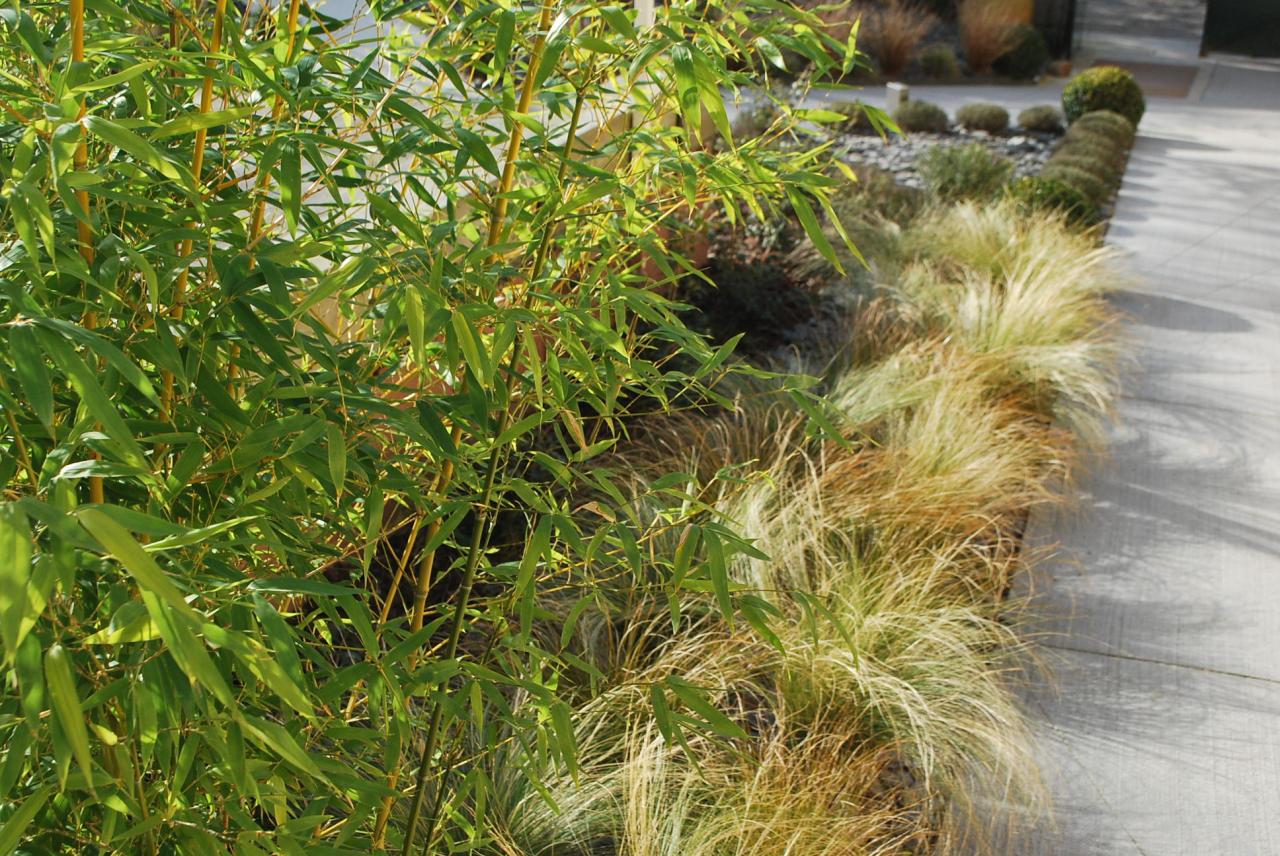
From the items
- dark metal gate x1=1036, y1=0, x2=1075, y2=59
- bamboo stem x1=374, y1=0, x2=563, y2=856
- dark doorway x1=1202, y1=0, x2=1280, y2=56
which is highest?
bamboo stem x1=374, y1=0, x2=563, y2=856

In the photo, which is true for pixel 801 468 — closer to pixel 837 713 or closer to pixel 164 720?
pixel 837 713

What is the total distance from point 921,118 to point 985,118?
0.51 meters

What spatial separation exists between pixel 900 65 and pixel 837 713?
11.2 m

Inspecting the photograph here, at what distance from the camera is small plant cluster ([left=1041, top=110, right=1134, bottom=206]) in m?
7.20

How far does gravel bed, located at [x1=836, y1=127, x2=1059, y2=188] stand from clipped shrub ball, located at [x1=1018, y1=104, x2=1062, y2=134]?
0.26 feet

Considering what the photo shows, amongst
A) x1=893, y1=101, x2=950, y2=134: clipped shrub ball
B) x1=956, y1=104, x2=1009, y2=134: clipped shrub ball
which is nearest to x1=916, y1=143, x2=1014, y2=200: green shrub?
x1=893, y1=101, x2=950, y2=134: clipped shrub ball

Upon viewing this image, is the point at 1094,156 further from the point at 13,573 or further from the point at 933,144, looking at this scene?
the point at 13,573

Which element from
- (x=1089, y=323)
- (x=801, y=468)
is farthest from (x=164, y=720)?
(x=1089, y=323)

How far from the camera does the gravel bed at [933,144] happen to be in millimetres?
8617

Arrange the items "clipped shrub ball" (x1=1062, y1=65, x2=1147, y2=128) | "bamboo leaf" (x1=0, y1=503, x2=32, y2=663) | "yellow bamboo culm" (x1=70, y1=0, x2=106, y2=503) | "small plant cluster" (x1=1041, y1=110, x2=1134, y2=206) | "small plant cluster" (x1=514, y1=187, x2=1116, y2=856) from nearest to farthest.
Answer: "bamboo leaf" (x1=0, y1=503, x2=32, y2=663) → "yellow bamboo culm" (x1=70, y1=0, x2=106, y2=503) → "small plant cluster" (x1=514, y1=187, x2=1116, y2=856) → "small plant cluster" (x1=1041, y1=110, x2=1134, y2=206) → "clipped shrub ball" (x1=1062, y1=65, x2=1147, y2=128)

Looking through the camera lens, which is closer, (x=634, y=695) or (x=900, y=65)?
(x=634, y=695)

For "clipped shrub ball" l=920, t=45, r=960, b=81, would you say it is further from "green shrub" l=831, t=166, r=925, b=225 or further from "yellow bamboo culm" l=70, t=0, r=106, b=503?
"yellow bamboo culm" l=70, t=0, r=106, b=503

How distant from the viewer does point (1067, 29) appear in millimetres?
13789

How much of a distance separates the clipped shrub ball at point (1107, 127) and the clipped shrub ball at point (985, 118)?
29.3 inches
